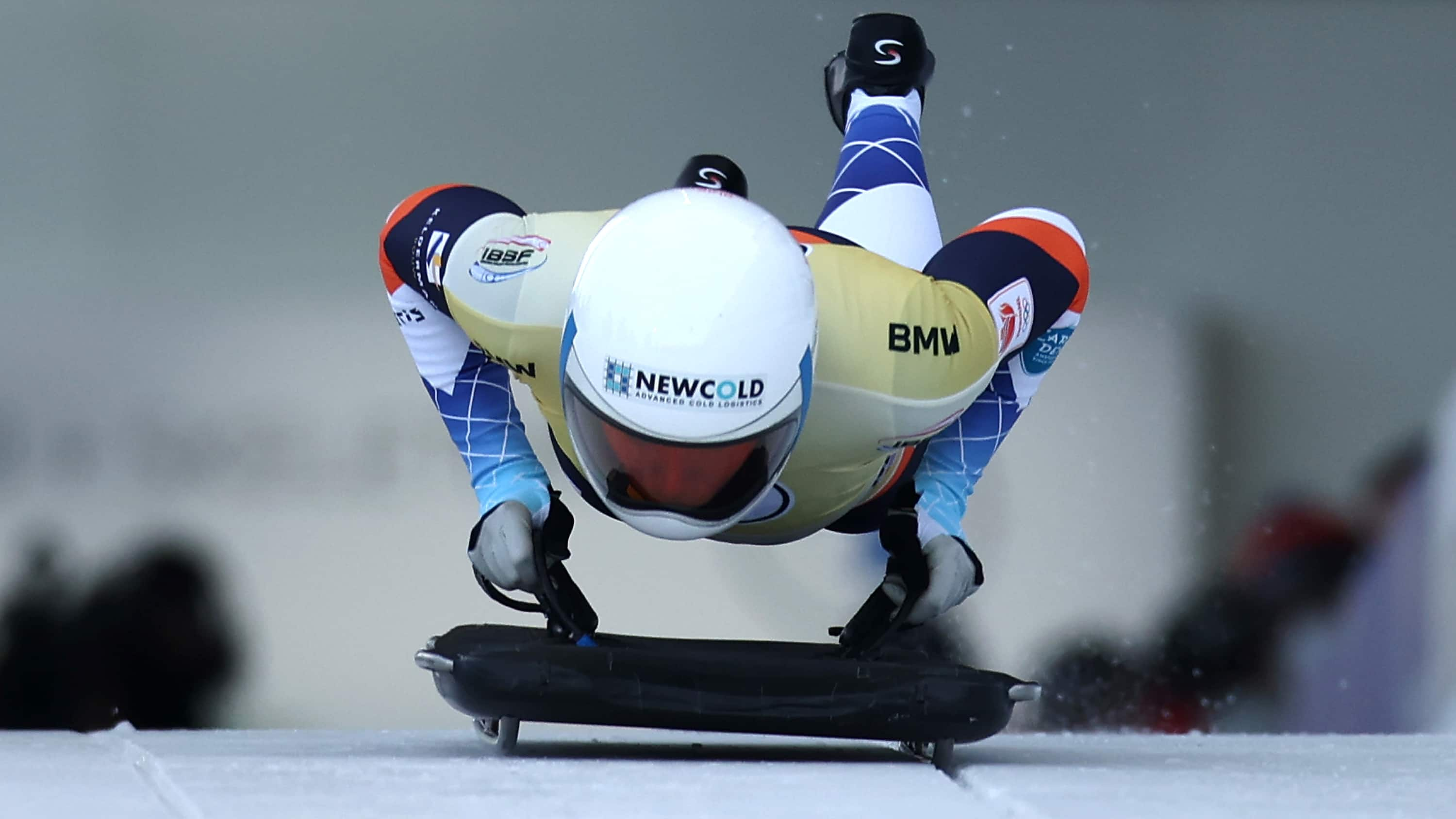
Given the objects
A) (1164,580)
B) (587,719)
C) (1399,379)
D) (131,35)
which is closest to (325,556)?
(131,35)

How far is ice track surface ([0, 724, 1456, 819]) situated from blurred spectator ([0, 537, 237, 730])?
1.74m

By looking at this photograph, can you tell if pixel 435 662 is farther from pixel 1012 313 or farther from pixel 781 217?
pixel 781 217

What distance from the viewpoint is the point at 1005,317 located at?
2020 millimetres

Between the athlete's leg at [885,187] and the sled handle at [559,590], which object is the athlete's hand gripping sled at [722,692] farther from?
the athlete's leg at [885,187]

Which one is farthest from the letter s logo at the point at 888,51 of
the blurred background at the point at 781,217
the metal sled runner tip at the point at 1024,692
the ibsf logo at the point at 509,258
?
the blurred background at the point at 781,217

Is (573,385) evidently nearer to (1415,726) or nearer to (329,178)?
(329,178)

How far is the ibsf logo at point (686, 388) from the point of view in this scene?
163cm

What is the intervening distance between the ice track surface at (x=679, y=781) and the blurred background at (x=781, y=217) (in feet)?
5.86

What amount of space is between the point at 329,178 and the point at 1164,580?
229 cm


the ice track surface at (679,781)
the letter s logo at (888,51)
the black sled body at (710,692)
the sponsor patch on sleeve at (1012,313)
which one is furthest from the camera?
the letter s logo at (888,51)

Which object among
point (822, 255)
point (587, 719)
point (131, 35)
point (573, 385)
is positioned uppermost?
point (131, 35)

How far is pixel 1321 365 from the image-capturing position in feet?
14.5

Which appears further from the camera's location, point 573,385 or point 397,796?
point 573,385

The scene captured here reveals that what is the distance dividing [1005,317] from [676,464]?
1.72ft
